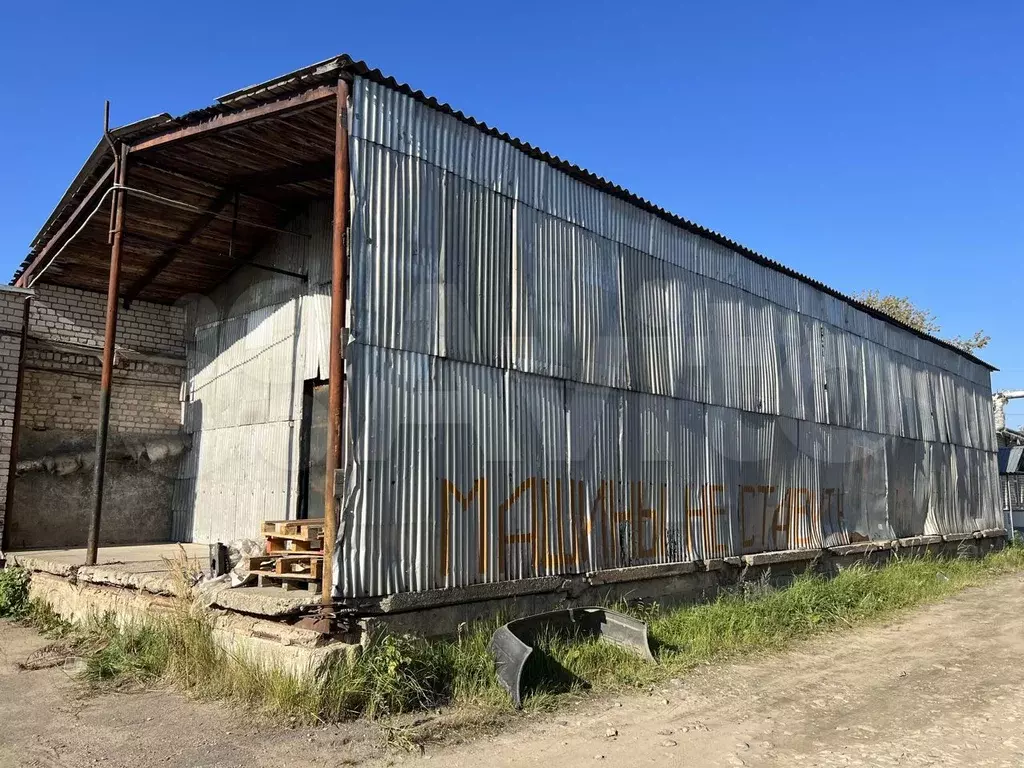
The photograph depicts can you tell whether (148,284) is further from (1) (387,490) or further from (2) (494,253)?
(1) (387,490)

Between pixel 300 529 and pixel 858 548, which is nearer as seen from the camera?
pixel 300 529

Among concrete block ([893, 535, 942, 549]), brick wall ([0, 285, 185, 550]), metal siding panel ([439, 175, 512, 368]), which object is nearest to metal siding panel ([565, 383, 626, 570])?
metal siding panel ([439, 175, 512, 368])

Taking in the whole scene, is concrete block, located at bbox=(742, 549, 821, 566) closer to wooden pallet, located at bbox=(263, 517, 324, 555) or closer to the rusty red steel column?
wooden pallet, located at bbox=(263, 517, 324, 555)

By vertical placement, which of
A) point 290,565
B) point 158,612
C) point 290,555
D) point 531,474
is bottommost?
point 158,612

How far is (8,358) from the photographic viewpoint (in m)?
11.5

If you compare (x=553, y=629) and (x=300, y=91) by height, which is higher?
(x=300, y=91)

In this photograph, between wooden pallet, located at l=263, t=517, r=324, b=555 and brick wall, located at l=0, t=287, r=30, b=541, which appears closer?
wooden pallet, located at l=263, t=517, r=324, b=555

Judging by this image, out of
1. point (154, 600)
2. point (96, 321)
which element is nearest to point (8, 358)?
point (96, 321)

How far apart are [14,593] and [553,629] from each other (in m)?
7.17

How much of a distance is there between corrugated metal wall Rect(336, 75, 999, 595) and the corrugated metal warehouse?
30 millimetres

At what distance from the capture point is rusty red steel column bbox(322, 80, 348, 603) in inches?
252

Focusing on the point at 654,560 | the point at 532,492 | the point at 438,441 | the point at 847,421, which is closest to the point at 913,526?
the point at 847,421

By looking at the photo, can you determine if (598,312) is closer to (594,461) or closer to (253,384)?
(594,461)

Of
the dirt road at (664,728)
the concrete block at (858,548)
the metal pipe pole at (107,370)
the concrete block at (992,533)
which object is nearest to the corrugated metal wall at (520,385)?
the concrete block at (858,548)
